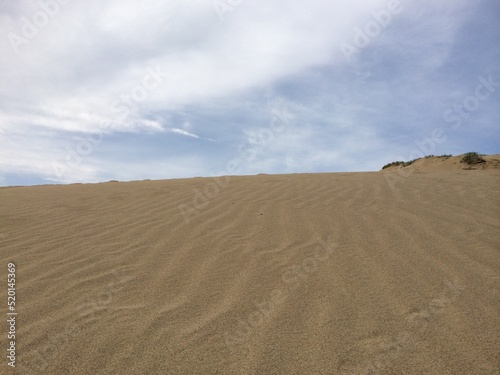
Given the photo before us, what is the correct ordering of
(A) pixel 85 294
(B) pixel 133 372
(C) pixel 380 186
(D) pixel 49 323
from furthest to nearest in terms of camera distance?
(C) pixel 380 186 → (A) pixel 85 294 → (D) pixel 49 323 → (B) pixel 133 372

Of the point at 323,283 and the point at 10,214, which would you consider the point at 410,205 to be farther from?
the point at 10,214

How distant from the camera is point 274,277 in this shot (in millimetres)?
3049

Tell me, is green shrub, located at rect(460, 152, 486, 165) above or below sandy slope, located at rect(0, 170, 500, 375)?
above

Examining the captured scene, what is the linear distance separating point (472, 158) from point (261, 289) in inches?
436

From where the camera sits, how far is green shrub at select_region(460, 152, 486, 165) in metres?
11.2

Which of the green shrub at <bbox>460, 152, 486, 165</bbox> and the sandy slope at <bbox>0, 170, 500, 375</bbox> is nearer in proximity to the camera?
the sandy slope at <bbox>0, 170, 500, 375</bbox>

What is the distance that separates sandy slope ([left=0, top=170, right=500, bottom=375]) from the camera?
206cm

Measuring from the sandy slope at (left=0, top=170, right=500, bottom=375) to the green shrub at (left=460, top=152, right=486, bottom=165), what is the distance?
6573 millimetres

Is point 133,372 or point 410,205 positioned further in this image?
point 410,205

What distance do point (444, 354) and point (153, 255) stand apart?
2.62 metres

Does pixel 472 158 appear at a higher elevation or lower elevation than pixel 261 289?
higher

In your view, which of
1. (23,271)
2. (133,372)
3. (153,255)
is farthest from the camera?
(153,255)

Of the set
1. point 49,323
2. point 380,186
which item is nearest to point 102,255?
point 49,323

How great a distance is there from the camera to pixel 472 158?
37.1 ft
